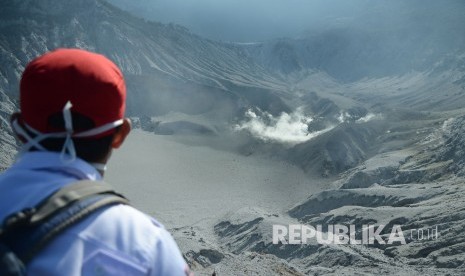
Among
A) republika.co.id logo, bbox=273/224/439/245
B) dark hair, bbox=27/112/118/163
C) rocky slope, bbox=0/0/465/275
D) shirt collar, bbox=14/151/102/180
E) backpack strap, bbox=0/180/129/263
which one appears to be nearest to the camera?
backpack strap, bbox=0/180/129/263

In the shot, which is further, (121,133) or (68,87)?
(121,133)

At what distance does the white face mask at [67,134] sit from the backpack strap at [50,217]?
27cm

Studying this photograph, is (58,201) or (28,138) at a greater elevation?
(28,138)

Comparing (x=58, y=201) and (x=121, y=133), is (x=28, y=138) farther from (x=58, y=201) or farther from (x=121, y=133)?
(x=58, y=201)

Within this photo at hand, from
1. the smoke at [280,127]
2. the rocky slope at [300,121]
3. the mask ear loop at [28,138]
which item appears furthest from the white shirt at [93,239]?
the smoke at [280,127]

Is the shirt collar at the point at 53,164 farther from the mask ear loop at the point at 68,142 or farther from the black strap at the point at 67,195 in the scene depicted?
the black strap at the point at 67,195

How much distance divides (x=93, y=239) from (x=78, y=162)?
0.50 metres

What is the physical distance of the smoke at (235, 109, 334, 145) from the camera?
90188mm

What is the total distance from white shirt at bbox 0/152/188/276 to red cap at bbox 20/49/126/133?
32 cm

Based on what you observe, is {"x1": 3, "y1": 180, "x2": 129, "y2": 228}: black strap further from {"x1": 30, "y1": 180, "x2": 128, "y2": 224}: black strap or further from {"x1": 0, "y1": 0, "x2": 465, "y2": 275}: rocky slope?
{"x1": 0, "y1": 0, "x2": 465, "y2": 275}: rocky slope

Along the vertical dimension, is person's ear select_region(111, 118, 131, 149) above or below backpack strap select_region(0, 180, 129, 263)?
above

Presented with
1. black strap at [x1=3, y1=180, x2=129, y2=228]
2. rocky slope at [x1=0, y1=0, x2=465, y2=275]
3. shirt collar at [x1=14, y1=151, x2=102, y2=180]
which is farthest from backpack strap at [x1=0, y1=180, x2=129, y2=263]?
rocky slope at [x1=0, y1=0, x2=465, y2=275]

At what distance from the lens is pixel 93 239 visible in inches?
84.7

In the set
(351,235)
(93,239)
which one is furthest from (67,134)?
(351,235)
